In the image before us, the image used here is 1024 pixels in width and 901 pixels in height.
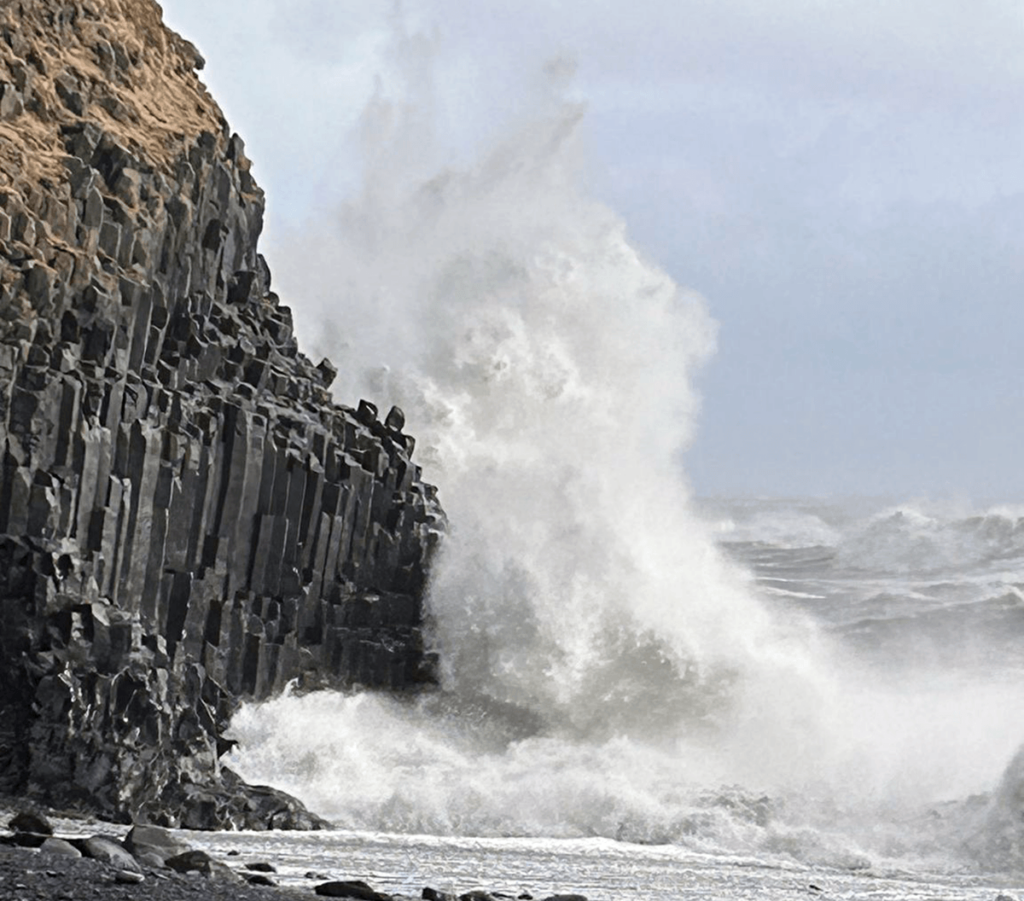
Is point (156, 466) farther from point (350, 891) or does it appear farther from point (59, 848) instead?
point (350, 891)

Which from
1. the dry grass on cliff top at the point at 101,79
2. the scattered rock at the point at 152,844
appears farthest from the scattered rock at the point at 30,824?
the dry grass on cliff top at the point at 101,79

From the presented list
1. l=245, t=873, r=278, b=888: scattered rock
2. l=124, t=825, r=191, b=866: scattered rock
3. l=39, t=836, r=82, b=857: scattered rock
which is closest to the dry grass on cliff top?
l=124, t=825, r=191, b=866: scattered rock

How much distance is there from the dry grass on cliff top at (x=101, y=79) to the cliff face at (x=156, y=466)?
0.06m

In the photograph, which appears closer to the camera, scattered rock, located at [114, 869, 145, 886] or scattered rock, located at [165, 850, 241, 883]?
scattered rock, located at [114, 869, 145, 886]

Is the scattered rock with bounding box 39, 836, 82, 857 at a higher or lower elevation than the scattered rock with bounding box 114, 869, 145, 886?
higher

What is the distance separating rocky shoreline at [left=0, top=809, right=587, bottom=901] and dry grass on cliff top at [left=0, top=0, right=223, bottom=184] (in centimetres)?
1229

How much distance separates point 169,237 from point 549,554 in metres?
10.1

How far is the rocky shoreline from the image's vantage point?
1961cm

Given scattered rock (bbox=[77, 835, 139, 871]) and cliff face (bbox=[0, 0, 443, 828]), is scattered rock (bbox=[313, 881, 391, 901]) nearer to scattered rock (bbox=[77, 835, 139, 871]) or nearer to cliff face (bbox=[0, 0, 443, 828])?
scattered rock (bbox=[77, 835, 139, 871])

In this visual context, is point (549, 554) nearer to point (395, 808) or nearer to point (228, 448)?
point (228, 448)

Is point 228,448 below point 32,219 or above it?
below

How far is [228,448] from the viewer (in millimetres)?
33688

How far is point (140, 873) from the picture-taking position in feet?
69.2

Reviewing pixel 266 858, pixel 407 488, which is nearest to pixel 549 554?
pixel 407 488
